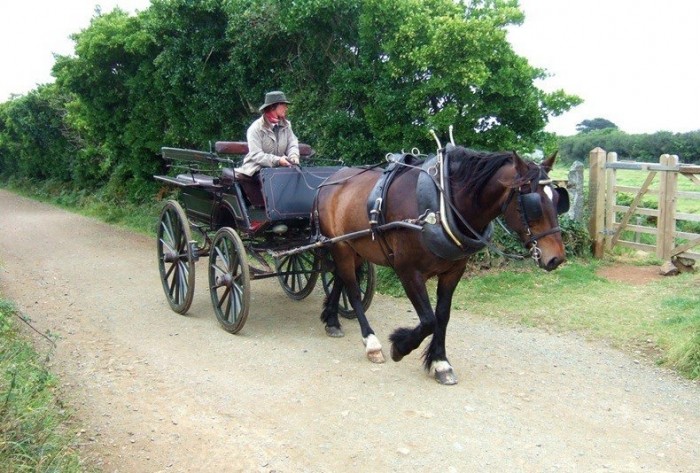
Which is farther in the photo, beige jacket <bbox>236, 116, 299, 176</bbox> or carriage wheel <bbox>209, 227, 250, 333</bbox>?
beige jacket <bbox>236, 116, 299, 176</bbox>

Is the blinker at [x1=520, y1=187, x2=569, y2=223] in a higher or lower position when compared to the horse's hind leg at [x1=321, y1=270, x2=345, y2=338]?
higher

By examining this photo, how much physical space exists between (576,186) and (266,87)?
5.40m

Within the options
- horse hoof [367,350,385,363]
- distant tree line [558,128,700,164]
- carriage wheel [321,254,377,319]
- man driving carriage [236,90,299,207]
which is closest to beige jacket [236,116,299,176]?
man driving carriage [236,90,299,207]

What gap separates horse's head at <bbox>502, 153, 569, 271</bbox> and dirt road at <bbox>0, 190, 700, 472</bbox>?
1.19 metres

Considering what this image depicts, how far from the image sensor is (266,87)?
11125mm

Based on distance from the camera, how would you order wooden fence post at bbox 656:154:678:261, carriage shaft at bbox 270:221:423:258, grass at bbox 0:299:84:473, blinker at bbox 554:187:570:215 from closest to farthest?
grass at bbox 0:299:84:473 < blinker at bbox 554:187:570:215 < carriage shaft at bbox 270:221:423:258 < wooden fence post at bbox 656:154:678:261

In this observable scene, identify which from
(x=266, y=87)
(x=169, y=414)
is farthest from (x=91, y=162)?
(x=169, y=414)

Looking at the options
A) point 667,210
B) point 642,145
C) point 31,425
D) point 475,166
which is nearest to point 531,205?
point 475,166

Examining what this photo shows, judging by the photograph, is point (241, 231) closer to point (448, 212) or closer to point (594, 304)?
point (448, 212)

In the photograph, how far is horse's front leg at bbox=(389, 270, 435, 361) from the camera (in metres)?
5.16

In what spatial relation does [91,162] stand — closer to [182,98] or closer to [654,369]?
[182,98]

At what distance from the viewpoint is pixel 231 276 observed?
6.58 meters

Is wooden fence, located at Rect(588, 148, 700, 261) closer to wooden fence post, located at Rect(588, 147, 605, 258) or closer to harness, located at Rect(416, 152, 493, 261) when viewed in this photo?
wooden fence post, located at Rect(588, 147, 605, 258)

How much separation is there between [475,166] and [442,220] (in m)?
0.48
